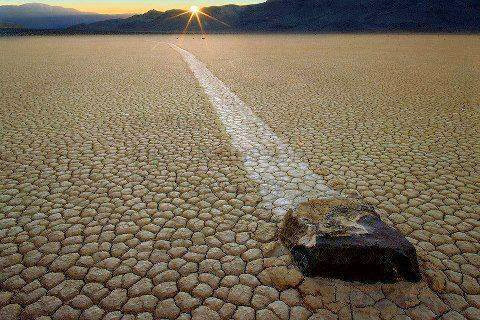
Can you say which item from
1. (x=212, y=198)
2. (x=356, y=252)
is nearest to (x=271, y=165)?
(x=212, y=198)

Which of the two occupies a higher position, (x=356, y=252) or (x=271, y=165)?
(x=356, y=252)

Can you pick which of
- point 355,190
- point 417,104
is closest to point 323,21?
point 417,104

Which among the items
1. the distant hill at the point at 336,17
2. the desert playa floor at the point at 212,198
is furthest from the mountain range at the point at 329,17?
the desert playa floor at the point at 212,198

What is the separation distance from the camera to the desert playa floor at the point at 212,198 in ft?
7.07

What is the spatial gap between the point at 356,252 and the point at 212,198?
59.3 inches

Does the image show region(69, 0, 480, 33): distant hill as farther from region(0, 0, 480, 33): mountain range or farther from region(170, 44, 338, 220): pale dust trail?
region(170, 44, 338, 220): pale dust trail

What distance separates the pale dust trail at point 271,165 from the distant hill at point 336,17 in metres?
47.9

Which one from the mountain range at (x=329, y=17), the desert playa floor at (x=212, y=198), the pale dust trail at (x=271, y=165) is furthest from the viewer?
the mountain range at (x=329, y=17)

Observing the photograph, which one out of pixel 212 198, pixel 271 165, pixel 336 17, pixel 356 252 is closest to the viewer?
pixel 356 252

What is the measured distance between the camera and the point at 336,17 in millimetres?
66812

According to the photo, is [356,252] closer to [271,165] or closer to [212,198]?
[212,198]

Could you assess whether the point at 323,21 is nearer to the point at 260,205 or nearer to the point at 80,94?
the point at 80,94

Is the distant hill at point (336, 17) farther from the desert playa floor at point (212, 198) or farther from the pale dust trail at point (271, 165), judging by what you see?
the pale dust trail at point (271, 165)

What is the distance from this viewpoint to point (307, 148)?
4.57 metres
